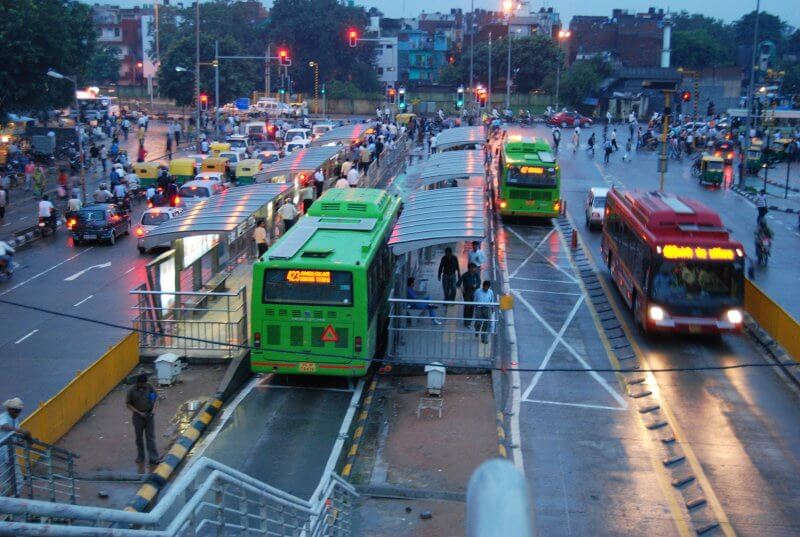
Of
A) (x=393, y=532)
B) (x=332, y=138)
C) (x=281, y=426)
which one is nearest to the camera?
(x=393, y=532)

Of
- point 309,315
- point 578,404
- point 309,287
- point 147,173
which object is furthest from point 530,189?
point 147,173

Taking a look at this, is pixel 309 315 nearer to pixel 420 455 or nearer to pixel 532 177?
pixel 420 455

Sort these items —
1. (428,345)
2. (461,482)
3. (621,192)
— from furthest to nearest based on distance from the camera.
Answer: (621,192), (428,345), (461,482)

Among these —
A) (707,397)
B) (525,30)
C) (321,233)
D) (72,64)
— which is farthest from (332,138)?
(525,30)

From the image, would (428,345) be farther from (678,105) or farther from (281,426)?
(678,105)

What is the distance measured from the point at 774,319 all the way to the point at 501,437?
9.33 metres

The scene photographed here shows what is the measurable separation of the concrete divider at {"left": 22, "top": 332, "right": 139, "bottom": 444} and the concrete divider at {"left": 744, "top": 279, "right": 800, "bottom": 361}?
44.3 ft

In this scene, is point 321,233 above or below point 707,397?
above

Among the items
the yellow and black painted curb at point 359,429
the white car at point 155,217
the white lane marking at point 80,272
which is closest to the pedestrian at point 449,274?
the yellow and black painted curb at point 359,429

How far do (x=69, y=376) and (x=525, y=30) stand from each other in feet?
398

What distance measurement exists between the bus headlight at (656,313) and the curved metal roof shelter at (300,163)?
1840cm

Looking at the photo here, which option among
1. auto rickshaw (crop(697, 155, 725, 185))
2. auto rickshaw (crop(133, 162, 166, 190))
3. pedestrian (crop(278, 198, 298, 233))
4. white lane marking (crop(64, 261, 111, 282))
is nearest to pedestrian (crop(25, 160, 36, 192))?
auto rickshaw (crop(133, 162, 166, 190))

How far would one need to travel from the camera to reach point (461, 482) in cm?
1387

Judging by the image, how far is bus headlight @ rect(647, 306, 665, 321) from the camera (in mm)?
20875
